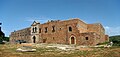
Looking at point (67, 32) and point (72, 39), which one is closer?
point (72, 39)

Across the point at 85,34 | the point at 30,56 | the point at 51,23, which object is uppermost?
the point at 51,23

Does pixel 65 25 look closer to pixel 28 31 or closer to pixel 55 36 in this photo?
pixel 55 36

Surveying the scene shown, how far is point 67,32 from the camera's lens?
48.9 meters

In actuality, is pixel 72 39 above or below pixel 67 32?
below

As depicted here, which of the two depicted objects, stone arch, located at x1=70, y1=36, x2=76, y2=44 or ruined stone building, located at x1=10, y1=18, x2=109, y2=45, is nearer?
ruined stone building, located at x1=10, y1=18, x2=109, y2=45

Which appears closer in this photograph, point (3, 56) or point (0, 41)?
point (3, 56)

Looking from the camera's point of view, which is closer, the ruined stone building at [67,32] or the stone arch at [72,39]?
the ruined stone building at [67,32]

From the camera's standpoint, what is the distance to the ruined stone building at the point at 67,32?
1806 inches

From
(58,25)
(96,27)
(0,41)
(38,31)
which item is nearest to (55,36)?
(58,25)

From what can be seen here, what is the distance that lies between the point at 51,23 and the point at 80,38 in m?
10.3

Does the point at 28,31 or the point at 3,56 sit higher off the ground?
the point at 28,31

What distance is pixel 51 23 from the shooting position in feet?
174

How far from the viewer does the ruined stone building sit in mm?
45875

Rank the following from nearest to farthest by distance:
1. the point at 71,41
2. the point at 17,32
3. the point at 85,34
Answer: the point at 85,34
the point at 71,41
the point at 17,32
